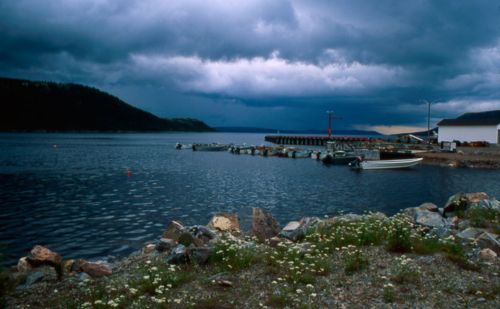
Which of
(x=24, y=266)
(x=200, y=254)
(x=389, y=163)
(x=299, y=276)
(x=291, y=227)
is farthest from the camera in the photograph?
(x=389, y=163)

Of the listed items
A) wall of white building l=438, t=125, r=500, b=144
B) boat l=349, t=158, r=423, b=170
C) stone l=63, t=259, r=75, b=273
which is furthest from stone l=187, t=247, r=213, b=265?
wall of white building l=438, t=125, r=500, b=144

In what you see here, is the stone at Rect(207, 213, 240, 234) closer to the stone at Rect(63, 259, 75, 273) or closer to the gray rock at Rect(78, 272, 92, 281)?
the stone at Rect(63, 259, 75, 273)

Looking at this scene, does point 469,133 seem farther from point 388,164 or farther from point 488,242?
point 488,242

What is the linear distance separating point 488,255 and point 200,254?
7725mm

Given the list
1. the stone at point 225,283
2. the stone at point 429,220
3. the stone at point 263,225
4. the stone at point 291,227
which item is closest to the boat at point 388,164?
the stone at point 429,220

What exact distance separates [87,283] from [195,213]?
51.4 ft

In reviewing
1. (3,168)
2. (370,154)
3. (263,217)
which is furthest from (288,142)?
(263,217)

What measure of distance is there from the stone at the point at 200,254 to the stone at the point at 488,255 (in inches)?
288

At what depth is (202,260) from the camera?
1006 centimetres

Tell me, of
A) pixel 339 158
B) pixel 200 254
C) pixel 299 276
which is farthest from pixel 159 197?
pixel 339 158

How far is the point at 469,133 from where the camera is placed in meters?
81.4

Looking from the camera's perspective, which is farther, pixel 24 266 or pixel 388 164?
pixel 388 164

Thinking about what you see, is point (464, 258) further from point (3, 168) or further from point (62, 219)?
point (3, 168)

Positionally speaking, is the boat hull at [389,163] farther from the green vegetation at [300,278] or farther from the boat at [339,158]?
the green vegetation at [300,278]
